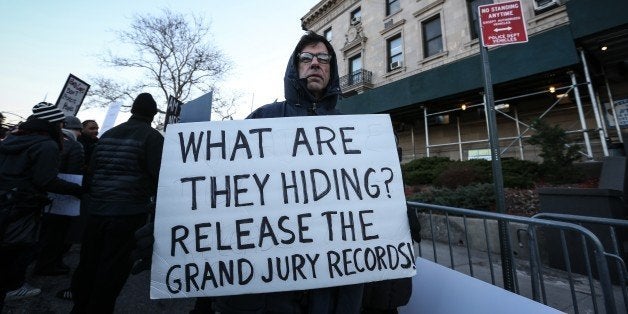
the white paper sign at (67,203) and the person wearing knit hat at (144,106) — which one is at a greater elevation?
the person wearing knit hat at (144,106)

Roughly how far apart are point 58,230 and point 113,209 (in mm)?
2344

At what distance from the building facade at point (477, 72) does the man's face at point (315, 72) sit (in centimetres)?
794

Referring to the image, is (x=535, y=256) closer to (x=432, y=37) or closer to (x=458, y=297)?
(x=458, y=297)

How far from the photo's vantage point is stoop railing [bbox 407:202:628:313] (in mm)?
2020

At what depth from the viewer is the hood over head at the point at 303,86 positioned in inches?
77.4

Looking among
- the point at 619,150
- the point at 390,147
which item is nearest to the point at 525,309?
the point at 390,147

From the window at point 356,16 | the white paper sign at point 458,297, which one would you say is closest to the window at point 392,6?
the window at point 356,16

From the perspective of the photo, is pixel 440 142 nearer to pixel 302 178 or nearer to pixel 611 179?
pixel 611 179

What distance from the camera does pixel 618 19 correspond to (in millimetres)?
7789

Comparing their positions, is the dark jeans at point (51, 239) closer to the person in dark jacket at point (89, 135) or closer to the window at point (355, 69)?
the person in dark jacket at point (89, 135)

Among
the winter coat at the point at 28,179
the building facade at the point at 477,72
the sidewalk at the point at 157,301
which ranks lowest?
the sidewalk at the point at 157,301

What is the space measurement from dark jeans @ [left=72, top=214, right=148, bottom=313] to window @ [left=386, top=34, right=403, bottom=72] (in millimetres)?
16406

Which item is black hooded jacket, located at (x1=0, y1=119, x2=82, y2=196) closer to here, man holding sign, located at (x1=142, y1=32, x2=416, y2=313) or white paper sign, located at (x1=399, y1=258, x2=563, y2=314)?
man holding sign, located at (x1=142, y1=32, x2=416, y2=313)

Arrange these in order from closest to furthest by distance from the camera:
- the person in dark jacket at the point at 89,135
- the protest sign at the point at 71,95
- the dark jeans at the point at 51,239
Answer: the dark jeans at the point at 51,239 < the person in dark jacket at the point at 89,135 < the protest sign at the point at 71,95
